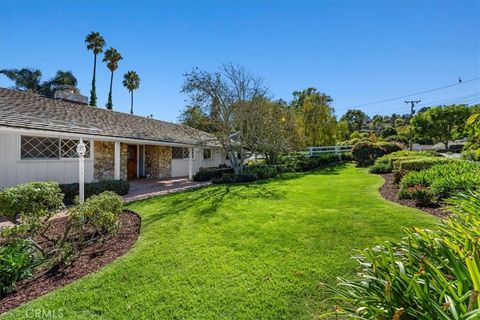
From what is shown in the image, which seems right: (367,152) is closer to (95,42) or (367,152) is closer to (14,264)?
(14,264)

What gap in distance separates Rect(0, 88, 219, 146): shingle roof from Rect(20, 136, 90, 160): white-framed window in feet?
2.18

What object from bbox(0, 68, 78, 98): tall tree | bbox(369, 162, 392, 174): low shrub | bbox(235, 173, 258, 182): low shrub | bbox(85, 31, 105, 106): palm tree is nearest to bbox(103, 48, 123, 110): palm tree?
bbox(85, 31, 105, 106): palm tree

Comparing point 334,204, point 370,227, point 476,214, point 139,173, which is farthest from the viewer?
point 139,173

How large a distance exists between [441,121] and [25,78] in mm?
58429

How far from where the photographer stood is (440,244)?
221cm

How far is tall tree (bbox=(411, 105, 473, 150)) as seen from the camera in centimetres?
4128

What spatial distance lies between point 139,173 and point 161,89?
5.94 m

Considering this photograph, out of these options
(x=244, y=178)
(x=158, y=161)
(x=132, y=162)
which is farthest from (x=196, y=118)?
(x=132, y=162)

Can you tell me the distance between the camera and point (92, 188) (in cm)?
1027

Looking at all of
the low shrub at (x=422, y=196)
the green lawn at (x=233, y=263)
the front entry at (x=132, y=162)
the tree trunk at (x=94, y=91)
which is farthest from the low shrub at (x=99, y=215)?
the tree trunk at (x=94, y=91)

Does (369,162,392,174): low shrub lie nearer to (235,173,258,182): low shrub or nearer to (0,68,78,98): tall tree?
(235,173,258,182): low shrub

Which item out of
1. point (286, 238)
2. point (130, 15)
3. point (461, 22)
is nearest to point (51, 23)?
point (130, 15)

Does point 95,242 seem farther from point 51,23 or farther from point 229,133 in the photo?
point 229,133
